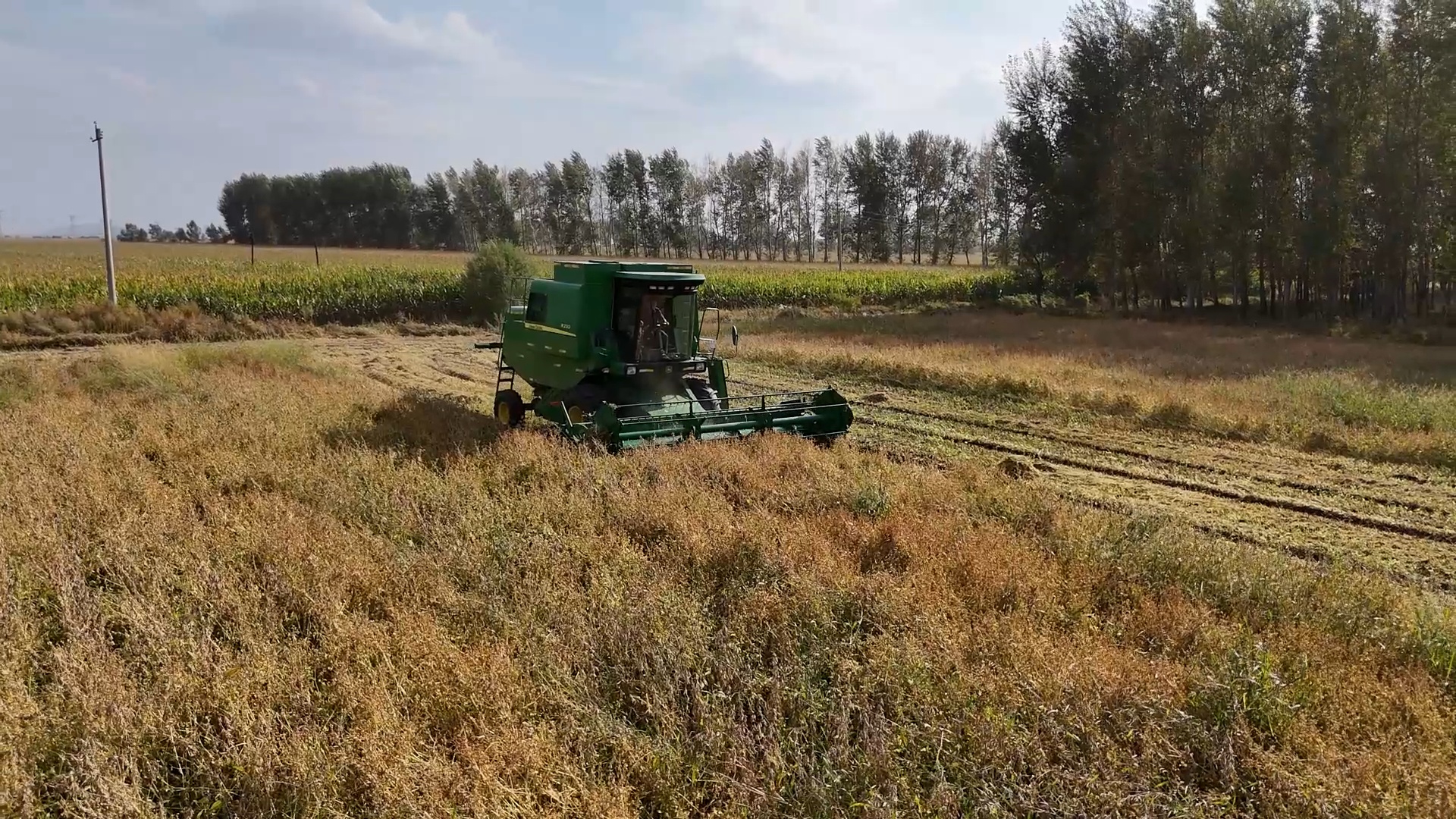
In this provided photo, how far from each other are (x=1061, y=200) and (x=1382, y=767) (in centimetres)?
3683

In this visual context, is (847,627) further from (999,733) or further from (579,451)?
(579,451)

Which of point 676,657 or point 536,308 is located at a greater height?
point 536,308

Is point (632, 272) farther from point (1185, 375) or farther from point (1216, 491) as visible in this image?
point (1185, 375)

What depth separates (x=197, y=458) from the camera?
847cm

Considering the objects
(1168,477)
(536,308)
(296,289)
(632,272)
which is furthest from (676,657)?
(296,289)

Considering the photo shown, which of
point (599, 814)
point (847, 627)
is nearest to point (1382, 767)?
point (847, 627)

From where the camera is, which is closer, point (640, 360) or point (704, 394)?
point (640, 360)

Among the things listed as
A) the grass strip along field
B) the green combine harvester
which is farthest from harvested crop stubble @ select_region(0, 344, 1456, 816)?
the grass strip along field

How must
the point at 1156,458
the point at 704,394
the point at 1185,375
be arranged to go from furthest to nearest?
1. the point at 1185,375
2. the point at 704,394
3. the point at 1156,458

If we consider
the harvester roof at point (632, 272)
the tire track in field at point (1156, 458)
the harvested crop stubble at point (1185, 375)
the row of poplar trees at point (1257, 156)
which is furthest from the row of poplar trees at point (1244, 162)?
the harvester roof at point (632, 272)

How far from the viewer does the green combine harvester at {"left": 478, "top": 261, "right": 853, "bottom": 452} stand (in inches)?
401

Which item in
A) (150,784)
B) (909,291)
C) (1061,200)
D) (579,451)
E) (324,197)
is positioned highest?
(324,197)

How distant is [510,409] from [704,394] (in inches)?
111

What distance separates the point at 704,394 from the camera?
1112 centimetres
